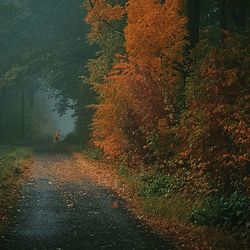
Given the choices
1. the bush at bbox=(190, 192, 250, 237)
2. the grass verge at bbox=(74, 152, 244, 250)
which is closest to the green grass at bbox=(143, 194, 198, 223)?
the grass verge at bbox=(74, 152, 244, 250)

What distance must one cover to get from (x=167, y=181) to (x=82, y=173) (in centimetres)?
740

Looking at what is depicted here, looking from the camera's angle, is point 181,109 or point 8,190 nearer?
point 8,190

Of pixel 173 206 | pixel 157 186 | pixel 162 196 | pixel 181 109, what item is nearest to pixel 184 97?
pixel 181 109

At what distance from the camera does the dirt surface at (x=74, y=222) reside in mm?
10195

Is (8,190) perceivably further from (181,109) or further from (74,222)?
(181,109)

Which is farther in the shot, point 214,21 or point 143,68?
point 214,21

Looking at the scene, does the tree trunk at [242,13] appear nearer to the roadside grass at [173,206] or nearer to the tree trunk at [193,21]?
the tree trunk at [193,21]

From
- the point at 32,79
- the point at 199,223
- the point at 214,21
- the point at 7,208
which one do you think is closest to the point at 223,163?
the point at 199,223

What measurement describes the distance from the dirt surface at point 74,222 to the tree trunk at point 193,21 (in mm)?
7348

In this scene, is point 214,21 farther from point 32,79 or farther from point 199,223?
point 32,79

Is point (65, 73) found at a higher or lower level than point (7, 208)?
higher

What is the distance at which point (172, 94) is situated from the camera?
18.8m

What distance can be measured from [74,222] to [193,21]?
36.3ft

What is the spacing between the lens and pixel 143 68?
19062 mm
